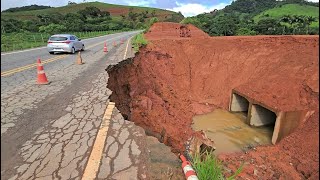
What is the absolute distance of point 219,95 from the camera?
13.7m

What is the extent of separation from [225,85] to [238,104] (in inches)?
75.3

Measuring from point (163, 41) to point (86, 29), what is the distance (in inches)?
1753

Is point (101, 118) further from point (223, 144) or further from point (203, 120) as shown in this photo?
point (203, 120)

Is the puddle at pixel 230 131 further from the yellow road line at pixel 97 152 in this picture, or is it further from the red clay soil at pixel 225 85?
the yellow road line at pixel 97 152

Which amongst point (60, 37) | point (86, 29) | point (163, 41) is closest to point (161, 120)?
point (163, 41)

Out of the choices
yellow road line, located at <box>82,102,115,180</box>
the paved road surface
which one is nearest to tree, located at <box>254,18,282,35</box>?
the paved road surface

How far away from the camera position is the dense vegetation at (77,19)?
4009 centimetres

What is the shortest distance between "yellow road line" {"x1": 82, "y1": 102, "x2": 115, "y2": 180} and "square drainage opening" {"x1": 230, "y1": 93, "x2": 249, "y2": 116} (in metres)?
8.39

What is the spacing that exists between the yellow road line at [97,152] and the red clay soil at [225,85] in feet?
6.32

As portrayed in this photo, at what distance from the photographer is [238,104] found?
12.3 m

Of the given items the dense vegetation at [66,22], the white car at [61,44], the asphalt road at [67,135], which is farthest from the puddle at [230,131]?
the white car at [61,44]

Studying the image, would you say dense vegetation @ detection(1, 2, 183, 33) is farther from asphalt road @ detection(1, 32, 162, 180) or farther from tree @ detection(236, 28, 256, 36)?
tree @ detection(236, 28, 256, 36)

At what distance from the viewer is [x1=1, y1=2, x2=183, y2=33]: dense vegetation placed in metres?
40.1

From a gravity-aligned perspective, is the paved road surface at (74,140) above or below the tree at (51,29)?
below
